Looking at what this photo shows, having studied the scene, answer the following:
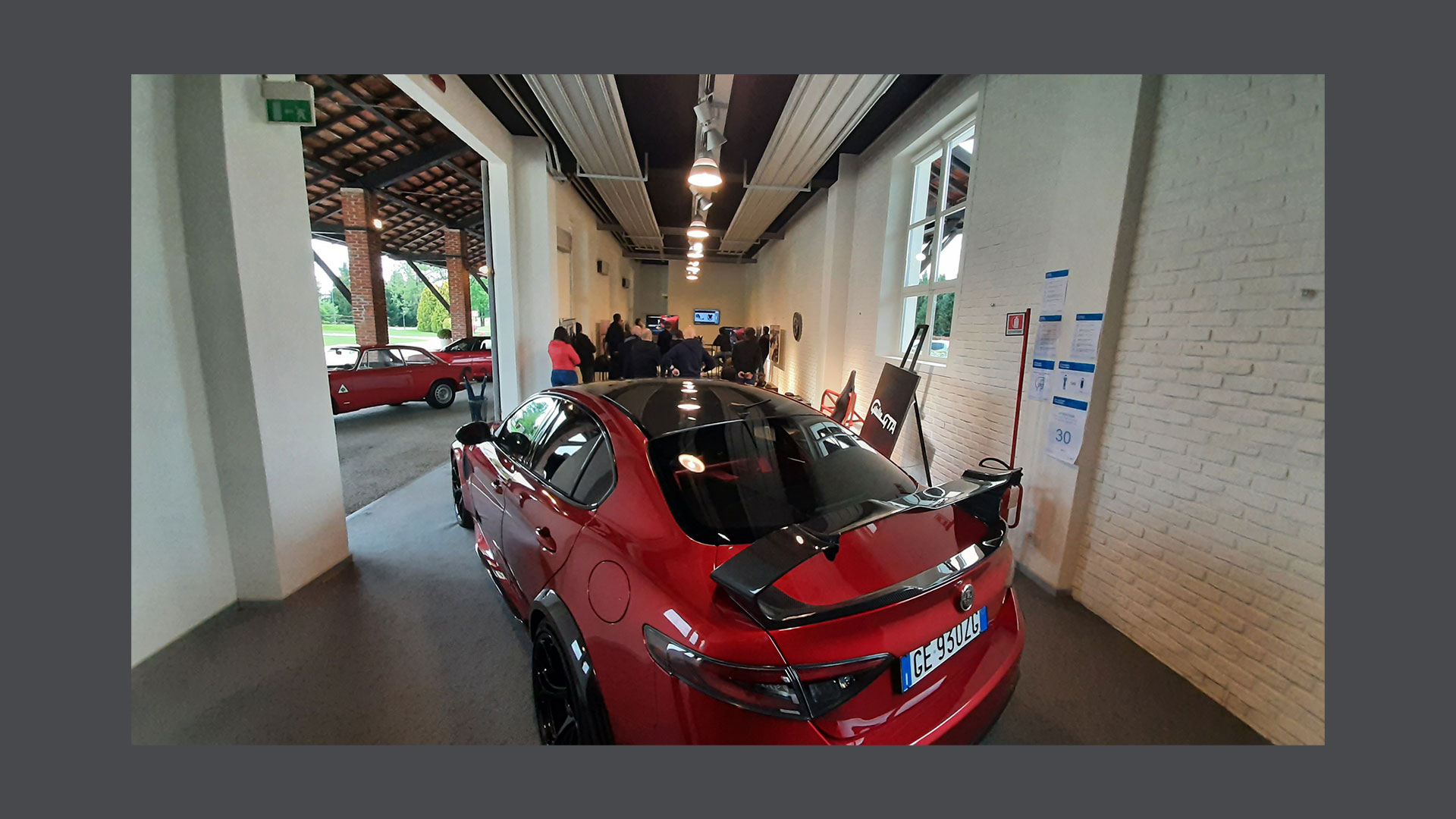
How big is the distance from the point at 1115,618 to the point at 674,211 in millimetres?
9505

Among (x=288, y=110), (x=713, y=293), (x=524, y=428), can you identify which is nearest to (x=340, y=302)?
(x=713, y=293)

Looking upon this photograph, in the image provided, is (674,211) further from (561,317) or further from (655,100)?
(655,100)

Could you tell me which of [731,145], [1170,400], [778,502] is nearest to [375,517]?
[778,502]

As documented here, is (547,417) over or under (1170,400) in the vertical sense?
under

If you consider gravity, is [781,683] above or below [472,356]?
below

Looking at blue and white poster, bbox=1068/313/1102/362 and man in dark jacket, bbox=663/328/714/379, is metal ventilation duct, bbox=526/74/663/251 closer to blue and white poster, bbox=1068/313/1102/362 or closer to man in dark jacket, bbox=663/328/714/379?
man in dark jacket, bbox=663/328/714/379

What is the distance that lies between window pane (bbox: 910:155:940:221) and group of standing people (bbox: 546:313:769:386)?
326 cm

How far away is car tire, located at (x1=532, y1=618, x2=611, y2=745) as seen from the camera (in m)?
1.28

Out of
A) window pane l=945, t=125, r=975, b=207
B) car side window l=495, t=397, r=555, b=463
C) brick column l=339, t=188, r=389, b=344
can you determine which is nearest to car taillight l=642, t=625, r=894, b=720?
car side window l=495, t=397, r=555, b=463

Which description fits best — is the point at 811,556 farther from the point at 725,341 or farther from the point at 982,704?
the point at 725,341

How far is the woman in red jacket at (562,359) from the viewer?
5750 mm

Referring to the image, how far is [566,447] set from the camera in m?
1.84

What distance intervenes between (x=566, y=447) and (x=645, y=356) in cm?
472

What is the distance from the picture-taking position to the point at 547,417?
2.14m
